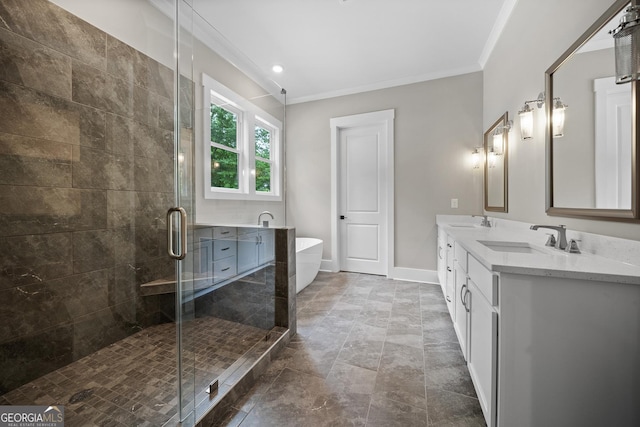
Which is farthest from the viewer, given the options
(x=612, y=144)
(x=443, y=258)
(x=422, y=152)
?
(x=422, y=152)

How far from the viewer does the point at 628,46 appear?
0.88 m

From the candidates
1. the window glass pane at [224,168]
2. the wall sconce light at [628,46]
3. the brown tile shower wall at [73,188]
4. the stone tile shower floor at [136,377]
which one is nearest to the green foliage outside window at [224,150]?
the window glass pane at [224,168]

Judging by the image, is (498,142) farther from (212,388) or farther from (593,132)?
(212,388)

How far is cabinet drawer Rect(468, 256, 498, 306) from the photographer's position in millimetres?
1021

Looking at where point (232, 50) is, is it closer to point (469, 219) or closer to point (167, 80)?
point (167, 80)

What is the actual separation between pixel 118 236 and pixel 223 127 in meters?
1.32

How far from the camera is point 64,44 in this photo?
5.18ft

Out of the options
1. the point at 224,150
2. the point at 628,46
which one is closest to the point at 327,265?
the point at 224,150

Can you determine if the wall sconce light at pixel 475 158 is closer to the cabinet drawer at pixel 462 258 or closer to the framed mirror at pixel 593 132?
the framed mirror at pixel 593 132

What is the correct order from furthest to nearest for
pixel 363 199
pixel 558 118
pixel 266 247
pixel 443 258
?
pixel 363 199 < pixel 443 258 < pixel 266 247 < pixel 558 118

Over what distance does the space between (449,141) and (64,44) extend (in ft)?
12.3

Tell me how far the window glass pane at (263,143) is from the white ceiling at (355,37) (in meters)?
0.57

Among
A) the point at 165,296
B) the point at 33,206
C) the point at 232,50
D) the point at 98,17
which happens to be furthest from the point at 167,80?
the point at 165,296

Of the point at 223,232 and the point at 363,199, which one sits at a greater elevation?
the point at 363,199
